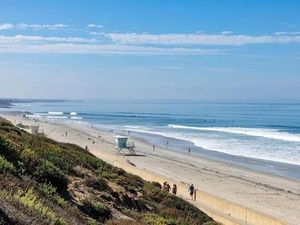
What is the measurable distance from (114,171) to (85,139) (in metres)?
52.2

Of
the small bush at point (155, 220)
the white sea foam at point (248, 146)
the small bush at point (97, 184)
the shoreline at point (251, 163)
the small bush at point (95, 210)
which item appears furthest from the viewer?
the white sea foam at point (248, 146)

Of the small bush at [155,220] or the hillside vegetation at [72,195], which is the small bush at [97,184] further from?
the small bush at [155,220]

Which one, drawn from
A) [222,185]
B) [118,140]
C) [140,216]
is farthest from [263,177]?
[140,216]

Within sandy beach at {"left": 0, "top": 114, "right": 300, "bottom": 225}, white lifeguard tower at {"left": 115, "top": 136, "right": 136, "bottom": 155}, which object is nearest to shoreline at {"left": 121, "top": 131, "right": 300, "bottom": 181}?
sandy beach at {"left": 0, "top": 114, "right": 300, "bottom": 225}

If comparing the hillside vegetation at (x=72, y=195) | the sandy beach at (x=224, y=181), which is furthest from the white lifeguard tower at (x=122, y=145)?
the hillside vegetation at (x=72, y=195)

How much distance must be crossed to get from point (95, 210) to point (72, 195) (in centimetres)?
104

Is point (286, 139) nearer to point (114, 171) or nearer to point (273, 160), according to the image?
point (273, 160)

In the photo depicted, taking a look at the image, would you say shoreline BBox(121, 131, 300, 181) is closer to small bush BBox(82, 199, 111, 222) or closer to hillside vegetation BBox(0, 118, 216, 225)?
hillside vegetation BBox(0, 118, 216, 225)

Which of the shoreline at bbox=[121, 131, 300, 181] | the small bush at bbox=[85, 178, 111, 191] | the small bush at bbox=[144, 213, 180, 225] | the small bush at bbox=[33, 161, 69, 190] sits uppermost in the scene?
the small bush at bbox=[33, 161, 69, 190]

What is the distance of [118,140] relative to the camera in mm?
52469

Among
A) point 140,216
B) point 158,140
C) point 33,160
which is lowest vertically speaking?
point 158,140

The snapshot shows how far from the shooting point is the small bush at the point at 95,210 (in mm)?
9844

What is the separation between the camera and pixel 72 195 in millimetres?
10812

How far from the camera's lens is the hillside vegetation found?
6379 mm
